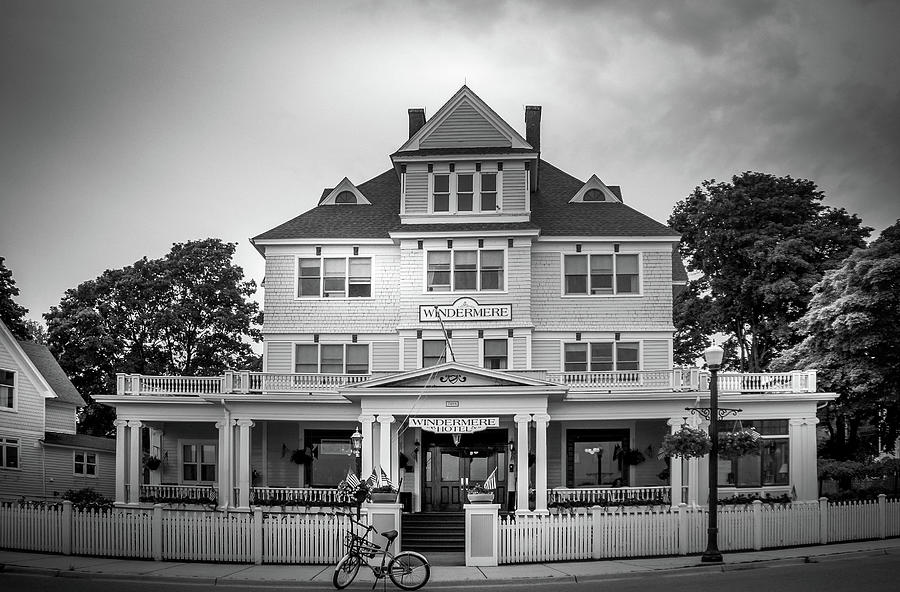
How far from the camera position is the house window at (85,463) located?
4472cm

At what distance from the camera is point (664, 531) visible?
977 inches

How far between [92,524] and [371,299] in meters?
13.6

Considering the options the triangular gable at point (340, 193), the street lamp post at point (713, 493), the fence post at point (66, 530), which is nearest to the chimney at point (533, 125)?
the triangular gable at point (340, 193)

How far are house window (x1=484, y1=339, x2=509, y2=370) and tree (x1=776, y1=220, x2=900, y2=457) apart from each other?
1265 centimetres

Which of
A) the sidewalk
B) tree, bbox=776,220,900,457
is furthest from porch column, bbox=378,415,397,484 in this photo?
tree, bbox=776,220,900,457

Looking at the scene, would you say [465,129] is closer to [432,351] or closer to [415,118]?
[415,118]

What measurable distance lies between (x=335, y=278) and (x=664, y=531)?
15827 millimetres

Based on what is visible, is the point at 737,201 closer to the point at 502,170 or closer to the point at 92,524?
the point at 502,170

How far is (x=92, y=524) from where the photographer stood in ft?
81.7

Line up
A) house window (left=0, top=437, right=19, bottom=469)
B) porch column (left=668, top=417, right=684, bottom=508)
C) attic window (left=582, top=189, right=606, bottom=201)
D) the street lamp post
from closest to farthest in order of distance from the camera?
the street lamp post, porch column (left=668, top=417, right=684, bottom=508), attic window (left=582, top=189, right=606, bottom=201), house window (left=0, top=437, right=19, bottom=469)

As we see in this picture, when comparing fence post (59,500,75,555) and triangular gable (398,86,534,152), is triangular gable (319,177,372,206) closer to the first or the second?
triangular gable (398,86,534,152)

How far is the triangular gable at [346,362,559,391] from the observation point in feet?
98.9

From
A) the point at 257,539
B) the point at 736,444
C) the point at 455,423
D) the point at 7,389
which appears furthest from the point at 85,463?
the point at 736,444

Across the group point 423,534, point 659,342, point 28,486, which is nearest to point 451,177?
point 659,342
